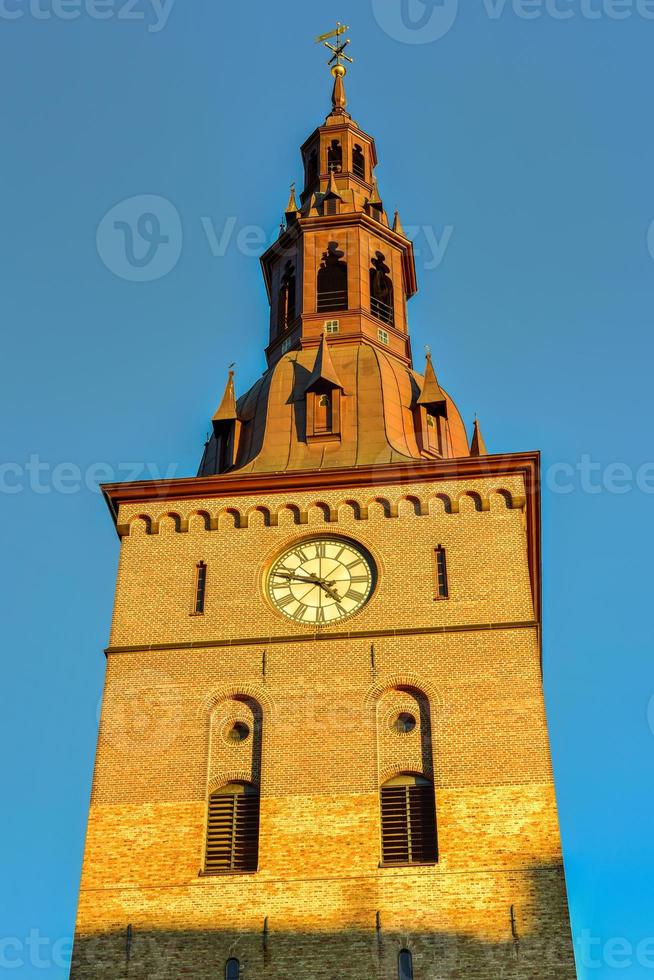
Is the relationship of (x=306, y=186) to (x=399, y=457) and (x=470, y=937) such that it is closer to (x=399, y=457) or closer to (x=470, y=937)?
(x=399, y=457)

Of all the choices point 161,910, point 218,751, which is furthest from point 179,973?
point 218,751

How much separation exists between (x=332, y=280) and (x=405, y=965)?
22.0 metres

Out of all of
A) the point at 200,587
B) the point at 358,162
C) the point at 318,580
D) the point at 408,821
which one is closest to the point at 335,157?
the point at 358,162

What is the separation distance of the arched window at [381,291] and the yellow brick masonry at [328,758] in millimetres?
8822

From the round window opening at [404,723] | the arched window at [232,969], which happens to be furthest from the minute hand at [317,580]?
the arched window at [232,969]

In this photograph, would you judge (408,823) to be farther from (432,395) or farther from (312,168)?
(312,168)

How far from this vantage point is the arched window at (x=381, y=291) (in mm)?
49188

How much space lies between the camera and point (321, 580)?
40.4 m

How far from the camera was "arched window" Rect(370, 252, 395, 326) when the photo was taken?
49188mm

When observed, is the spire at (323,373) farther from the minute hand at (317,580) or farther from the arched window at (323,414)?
the minute hand at (317,580)

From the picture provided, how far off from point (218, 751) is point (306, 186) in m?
22.6

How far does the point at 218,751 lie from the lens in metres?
37.7

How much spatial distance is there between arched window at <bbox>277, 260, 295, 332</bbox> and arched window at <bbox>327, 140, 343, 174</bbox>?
16.0 ft

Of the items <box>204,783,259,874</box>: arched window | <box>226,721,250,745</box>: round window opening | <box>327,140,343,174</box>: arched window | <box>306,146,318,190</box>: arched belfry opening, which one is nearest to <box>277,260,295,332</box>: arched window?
<box>306,146,318,190</box>: arched belfry opening
